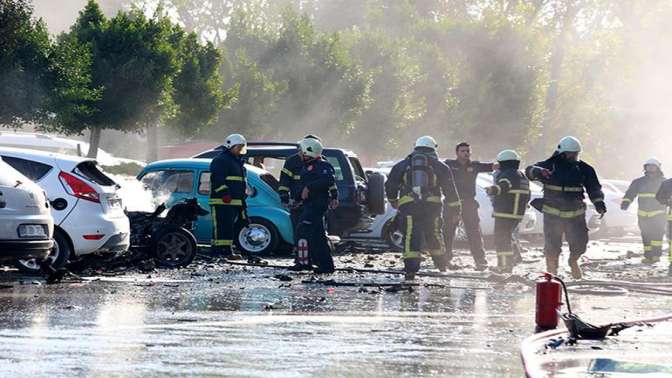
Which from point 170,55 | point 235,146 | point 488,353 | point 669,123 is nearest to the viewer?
point 488,353

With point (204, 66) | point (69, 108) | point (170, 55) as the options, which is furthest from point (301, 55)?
point (69, 108)

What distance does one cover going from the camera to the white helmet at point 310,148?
15977 millimetres

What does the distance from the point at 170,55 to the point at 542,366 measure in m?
32.4

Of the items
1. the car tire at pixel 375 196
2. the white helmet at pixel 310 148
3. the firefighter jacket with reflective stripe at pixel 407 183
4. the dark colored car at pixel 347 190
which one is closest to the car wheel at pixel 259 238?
the dark colored car at pixel 347 190

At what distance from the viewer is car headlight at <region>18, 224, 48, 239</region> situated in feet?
40.3

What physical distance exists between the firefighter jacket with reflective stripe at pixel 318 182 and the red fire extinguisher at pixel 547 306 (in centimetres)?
568

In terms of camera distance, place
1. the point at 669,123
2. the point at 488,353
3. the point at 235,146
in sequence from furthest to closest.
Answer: the point at 669,123 < the point at 235,146 < the point at 488,353

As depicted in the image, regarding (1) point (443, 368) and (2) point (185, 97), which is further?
(2) point (185, 97)

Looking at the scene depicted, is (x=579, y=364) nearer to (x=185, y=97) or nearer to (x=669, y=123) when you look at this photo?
(x=185, y=97)

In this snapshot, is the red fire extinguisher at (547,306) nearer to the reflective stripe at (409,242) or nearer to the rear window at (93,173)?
the reflective stripe at (409,242)

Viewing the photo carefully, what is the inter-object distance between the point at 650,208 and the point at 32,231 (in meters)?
12.6

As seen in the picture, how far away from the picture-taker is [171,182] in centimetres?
1916

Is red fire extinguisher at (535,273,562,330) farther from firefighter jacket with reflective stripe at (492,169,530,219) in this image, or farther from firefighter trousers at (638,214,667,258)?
firefighter trousers at (638,214,667,258)

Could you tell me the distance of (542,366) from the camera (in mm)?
8367
